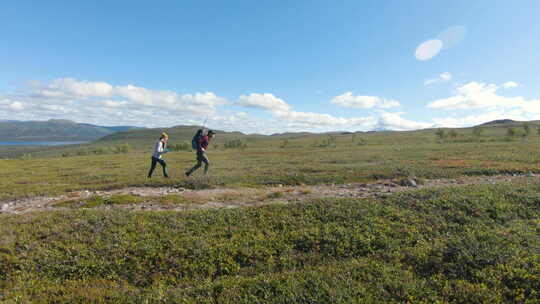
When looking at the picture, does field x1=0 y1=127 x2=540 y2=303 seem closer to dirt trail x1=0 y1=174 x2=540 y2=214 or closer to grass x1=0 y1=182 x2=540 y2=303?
grass x1=0 y1=182 x2=540 y2=303

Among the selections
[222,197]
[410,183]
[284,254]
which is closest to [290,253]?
[284,254]

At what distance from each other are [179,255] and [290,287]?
3.74 meters

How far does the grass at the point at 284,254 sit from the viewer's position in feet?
18.5

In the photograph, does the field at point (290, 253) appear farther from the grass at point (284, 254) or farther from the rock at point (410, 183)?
the rock at point (410, 183)

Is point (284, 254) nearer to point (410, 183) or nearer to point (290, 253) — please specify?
point (290, 253)

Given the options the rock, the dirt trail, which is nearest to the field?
the dirt trail

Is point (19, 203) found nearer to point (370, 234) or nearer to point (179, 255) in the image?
point (179, 255)

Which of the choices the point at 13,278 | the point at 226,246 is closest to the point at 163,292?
the point at 226,246

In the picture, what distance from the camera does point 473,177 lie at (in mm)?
17875

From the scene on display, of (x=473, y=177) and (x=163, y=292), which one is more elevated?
(x=473, y=177)

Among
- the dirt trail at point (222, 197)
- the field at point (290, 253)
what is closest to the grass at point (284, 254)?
the field at point (290, 253)

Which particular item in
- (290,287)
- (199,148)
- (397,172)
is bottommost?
(290,287)

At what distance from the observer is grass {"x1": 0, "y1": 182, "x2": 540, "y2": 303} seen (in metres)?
5.64

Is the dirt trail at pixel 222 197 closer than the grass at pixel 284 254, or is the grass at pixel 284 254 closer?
the grass at pixel 284 254
